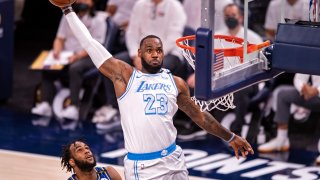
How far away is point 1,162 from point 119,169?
134 cm

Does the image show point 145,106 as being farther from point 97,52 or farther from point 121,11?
point 121,11

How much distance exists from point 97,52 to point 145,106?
58 centimetres

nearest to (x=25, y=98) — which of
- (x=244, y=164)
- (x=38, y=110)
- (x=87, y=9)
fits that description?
(x=38, y=110)

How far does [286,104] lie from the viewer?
10.8 metres

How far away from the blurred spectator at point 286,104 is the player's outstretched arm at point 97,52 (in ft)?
11.6

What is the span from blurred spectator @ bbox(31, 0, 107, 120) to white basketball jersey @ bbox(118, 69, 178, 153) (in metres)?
4.40

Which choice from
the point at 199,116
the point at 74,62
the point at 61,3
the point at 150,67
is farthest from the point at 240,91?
the point at 61,3

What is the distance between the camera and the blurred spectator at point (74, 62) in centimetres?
1191

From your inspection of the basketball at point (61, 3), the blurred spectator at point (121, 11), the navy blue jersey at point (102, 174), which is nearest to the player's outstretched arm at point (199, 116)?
the navy blue jersey at point (102, 174)

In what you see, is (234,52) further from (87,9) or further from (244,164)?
(87,9)

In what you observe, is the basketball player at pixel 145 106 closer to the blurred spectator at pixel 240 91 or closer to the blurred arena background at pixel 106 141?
the blurred arena background at pixel 106 141

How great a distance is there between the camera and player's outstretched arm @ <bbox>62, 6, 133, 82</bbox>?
7.46 m

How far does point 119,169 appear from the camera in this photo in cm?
1003

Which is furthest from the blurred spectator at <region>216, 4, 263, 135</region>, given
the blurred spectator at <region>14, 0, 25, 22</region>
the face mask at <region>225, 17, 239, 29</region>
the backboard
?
the blurred spectator at <region>14, 0, 25, 22</region>
